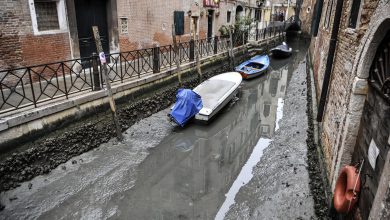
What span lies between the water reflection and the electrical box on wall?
544 centimetres

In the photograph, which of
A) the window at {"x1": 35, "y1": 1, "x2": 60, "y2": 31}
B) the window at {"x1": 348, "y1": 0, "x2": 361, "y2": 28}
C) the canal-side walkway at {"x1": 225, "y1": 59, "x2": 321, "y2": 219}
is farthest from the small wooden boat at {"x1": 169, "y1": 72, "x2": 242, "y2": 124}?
the window at {"x1": 348, "y1": 0, "x2": 361, "y2": 28}

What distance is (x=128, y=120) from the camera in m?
Answer: 7.71

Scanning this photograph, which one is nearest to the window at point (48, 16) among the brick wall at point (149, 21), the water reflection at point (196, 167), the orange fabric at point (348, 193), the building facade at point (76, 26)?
the building facade at point (76, 26)

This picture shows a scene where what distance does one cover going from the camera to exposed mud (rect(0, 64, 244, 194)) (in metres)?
5.09

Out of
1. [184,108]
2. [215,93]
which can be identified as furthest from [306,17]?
[184,108]

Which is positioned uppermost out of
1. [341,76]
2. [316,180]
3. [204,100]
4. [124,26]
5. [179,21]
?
[179,21]

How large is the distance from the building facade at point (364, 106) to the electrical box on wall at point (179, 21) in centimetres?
894

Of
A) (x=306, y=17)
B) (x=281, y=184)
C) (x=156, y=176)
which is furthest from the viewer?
(x=306, y=17)

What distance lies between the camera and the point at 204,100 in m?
8.66

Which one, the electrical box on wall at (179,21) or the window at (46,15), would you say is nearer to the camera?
the window at (46,15)

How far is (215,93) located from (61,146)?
4.94 m

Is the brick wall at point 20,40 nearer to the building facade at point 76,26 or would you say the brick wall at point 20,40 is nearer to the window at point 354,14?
the building facade at point 76,26

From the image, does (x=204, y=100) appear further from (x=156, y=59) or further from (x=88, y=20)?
(x=88, y=20)

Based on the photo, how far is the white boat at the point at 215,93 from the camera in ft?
26.6
